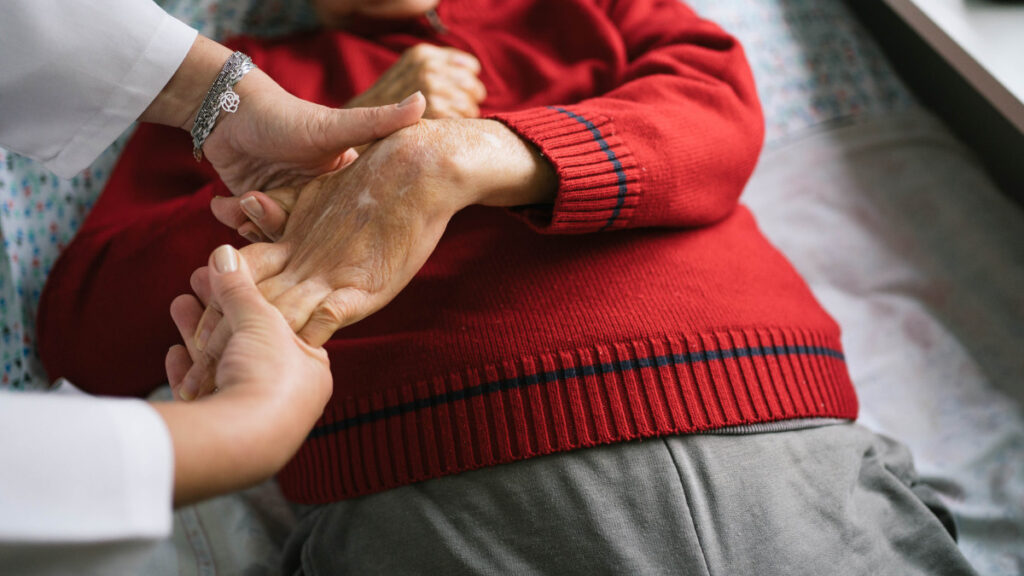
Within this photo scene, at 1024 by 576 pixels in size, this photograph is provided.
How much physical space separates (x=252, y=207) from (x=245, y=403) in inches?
11.6

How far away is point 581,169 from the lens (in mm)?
752

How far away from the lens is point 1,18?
0.72 metres

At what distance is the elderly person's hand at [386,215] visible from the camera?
0.71 metres

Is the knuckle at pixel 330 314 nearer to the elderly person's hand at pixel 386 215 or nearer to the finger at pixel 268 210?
the elderly person's hand at pixel 386 215

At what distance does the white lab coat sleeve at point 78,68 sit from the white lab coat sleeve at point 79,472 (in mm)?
451

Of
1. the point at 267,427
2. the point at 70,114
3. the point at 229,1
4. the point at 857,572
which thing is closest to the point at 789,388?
the point at 857,572

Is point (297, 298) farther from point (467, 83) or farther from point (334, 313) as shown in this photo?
point (467, 83)

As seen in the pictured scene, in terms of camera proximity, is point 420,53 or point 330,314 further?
point 420,53

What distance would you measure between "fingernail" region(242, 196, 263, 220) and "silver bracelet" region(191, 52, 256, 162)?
12 centimetres

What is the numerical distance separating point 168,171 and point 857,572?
100 cm

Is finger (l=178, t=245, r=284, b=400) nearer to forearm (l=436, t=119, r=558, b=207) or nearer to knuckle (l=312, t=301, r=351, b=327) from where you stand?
knuckle (l=312, t=301, r=351, b=327)

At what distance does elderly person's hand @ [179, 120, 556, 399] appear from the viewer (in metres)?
0.71

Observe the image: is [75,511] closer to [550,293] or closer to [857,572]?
[550,293]

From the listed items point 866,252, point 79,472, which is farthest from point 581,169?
point 866,252
